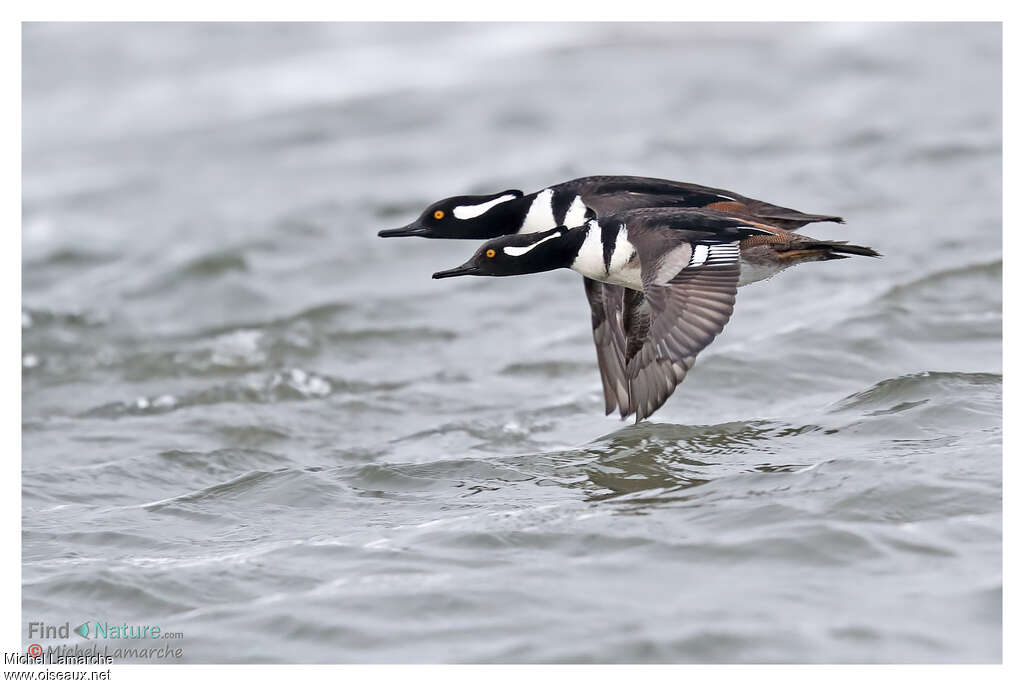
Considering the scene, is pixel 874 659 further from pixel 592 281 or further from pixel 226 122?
pixel 226 122

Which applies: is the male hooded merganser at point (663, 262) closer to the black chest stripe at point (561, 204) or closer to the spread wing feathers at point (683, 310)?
the spread wing feathers at point (683, 310)

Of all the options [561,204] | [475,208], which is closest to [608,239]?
[561,204]

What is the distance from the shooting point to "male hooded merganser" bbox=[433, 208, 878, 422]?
6.56 meters

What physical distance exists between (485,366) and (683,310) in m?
3.92

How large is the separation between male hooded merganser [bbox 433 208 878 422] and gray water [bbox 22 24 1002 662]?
52cm

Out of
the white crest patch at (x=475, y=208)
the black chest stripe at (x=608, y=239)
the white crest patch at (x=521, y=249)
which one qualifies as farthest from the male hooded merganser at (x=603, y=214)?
the white crest patch at (x=521, y=249)

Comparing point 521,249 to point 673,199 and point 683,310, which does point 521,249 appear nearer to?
point 673,199

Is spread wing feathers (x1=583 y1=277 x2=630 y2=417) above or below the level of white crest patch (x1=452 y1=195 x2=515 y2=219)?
below

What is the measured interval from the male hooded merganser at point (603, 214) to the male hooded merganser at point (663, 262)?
0.73 ft

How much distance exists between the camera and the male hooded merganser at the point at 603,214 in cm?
752

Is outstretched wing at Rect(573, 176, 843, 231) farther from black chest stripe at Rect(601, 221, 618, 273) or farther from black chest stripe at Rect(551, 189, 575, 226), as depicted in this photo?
black chest stripe at Rect(601, 221, 618, 273)

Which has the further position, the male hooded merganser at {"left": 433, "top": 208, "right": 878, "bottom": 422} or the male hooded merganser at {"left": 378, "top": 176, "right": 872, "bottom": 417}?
the male hooded merganser at {"left": 378, "top": 176, "right": 872, "bottom": 417}

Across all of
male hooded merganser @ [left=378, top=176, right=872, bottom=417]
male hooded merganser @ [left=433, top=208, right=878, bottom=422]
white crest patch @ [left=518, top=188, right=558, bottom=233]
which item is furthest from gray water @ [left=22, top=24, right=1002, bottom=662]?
white crest patch @ [left=518, top=188, right=558, bottom=233]

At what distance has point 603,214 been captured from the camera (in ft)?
25.4
